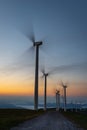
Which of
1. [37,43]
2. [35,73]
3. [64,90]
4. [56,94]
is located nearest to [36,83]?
[35,73]

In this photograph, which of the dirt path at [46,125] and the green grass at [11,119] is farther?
the green grass at [11,119]

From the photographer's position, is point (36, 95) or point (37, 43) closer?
point (36, 95)

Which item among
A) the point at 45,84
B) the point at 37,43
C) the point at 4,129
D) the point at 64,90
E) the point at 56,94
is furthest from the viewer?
the point at 56,94

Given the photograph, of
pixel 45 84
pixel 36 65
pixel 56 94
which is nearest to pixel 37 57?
pixel 36 65

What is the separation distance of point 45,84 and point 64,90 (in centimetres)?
4477

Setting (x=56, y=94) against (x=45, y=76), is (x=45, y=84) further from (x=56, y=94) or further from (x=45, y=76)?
(x=56, y=94)

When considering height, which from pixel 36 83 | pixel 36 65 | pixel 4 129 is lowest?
pixel 4 129

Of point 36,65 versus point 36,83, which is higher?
Answer: point 36,65

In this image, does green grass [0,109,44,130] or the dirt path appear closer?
the dirt path

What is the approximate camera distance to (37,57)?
7400 centimetres

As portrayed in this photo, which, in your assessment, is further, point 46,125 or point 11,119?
point 11,119

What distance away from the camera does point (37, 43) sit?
7794 centimetres

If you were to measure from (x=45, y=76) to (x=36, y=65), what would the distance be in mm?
46493

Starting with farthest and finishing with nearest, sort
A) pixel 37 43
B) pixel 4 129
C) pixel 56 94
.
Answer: pixel 56 94 < pixel 37 43 < pixel 4 129
